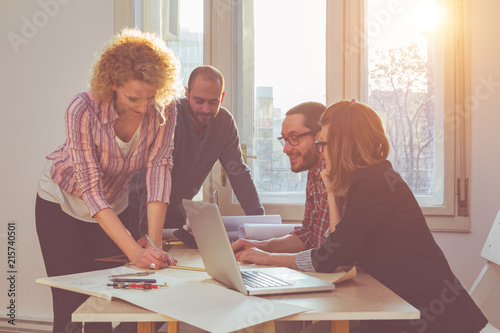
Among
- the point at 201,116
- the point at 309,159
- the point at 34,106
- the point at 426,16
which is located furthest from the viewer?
the point at 34,106

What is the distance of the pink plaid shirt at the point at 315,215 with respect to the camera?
1888 millimetres

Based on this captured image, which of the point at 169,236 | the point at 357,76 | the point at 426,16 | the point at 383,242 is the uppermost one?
the point at 426,16

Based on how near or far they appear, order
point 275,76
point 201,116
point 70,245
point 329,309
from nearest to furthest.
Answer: point 329,309
point 70,245
point 201,116
point 275,76

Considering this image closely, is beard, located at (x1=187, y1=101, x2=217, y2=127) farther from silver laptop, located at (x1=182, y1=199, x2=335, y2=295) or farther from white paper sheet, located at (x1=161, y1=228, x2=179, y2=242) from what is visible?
silver laptop, located at (x1=182, y1=199, x2=335, y2=295)

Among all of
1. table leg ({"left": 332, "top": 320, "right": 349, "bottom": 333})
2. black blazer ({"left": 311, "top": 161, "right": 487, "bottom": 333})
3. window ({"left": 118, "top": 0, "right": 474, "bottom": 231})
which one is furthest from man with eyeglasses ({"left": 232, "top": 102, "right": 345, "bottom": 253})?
window ({"left": 118, "top": 0, "right": 474, "bottom": 231})

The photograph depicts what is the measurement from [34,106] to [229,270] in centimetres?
257

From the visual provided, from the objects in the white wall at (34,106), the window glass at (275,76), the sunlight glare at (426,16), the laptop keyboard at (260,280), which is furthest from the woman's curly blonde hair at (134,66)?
the white wall at (34,106)

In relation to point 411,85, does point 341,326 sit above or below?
below

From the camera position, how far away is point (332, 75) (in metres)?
2.88

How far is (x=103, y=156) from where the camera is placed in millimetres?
1860

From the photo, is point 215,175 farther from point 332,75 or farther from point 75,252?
point 75,252

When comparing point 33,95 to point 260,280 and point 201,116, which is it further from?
point 260,280

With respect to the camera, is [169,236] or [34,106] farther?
[34,106]

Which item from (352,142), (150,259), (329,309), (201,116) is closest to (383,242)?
(352,142)
